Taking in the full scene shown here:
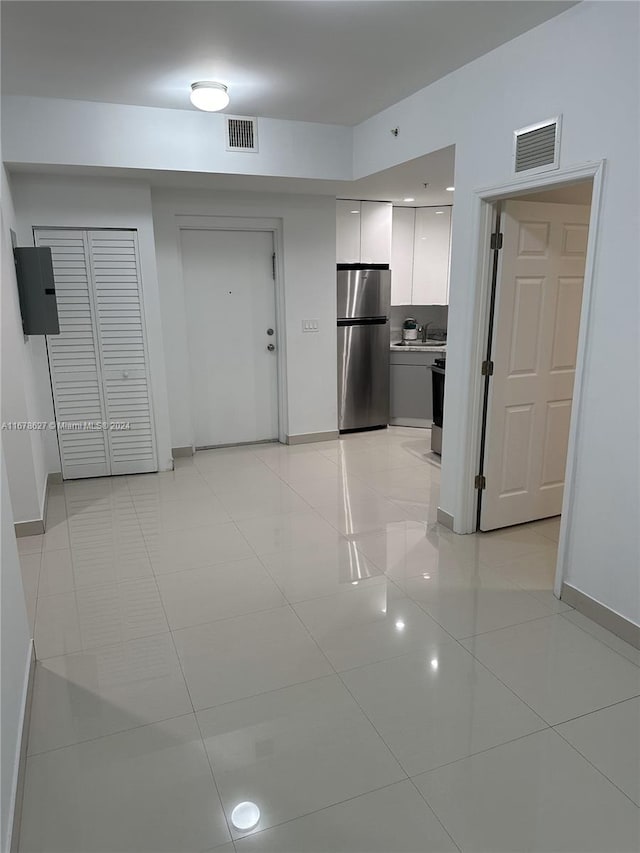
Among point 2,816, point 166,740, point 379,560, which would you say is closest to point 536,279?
point 379,560

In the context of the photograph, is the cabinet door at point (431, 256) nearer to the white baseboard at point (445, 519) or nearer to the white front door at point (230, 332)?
the white front door at point (230, 332)

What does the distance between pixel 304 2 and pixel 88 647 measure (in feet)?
9.66

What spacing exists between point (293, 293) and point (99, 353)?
1.85 m

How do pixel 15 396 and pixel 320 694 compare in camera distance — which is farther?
pixel 15 396

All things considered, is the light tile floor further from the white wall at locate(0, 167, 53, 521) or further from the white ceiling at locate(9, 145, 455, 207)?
the white ceiling at locate(9, 145, 455, 207)

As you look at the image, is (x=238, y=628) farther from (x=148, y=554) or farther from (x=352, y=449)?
(x=352, y=449)

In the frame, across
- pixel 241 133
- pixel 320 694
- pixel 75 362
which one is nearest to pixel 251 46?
pixel 241 133

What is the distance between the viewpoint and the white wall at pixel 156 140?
3.74m

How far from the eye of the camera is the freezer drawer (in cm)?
591

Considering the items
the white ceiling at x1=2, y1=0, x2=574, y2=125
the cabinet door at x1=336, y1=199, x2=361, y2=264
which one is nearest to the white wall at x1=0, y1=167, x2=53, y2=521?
the white ceiling at x1=2, y1=0, x2=574, y2=125

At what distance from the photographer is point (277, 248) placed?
5422 millimetres

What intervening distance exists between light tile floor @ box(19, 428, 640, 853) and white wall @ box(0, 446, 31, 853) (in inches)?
5.4

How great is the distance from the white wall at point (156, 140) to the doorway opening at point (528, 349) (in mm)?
1791

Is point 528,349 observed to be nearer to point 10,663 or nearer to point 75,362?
point 10,663
